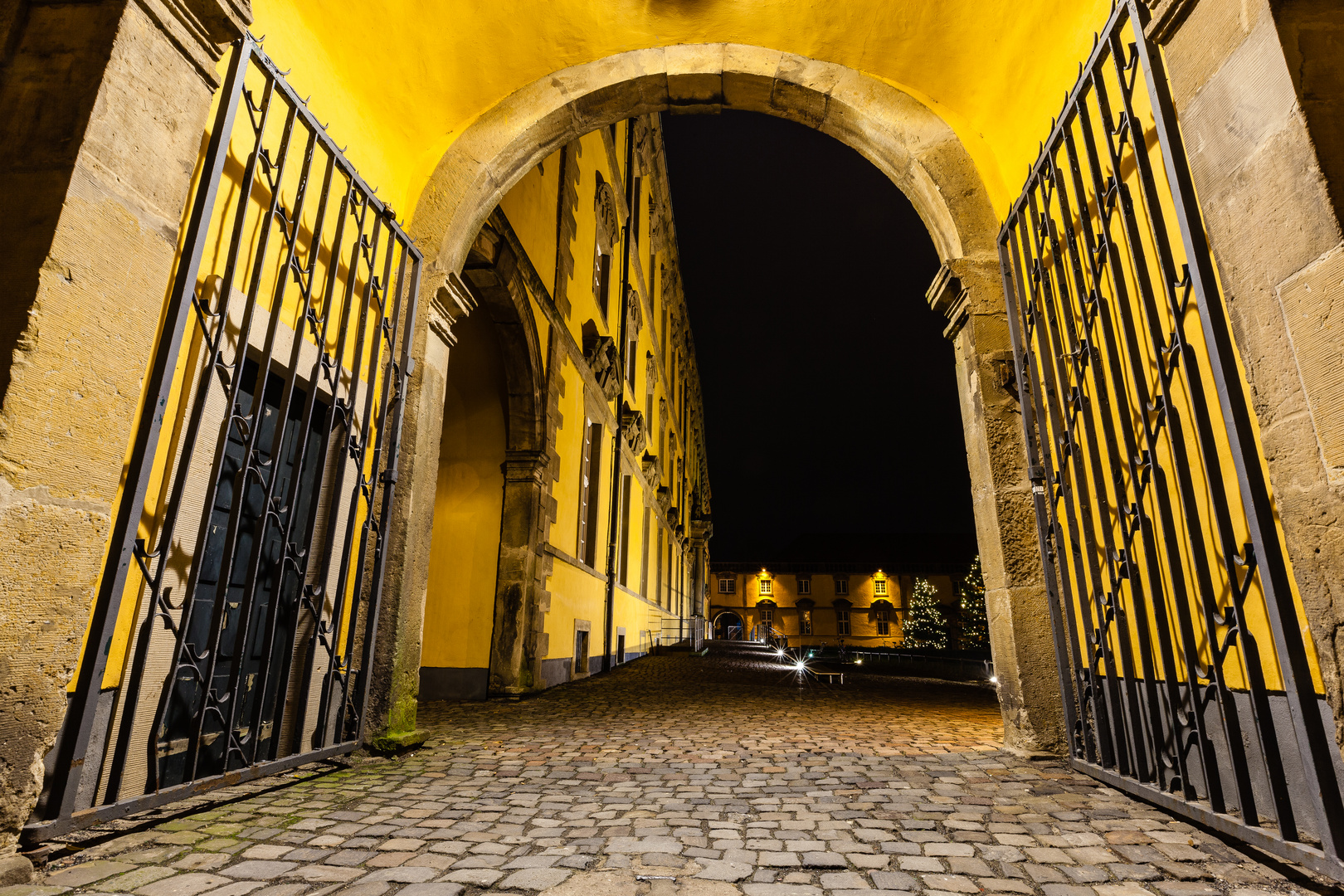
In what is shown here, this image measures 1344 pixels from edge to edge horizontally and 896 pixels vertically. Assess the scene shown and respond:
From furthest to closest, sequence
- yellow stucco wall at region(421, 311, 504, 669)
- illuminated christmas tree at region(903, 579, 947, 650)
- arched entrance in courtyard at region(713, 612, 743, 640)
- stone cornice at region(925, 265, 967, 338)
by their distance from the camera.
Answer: arched entrance in courtyard at region(713, 612, 743, 640) < illuminated christmas tree at region(903, 579, 947, 650) < yellow stucco wall at region(421, 311, 504, 669) < stone cornice at region(925, 265, 967, 338)

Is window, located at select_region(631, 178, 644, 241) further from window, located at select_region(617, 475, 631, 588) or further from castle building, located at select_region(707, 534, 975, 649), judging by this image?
castle building, located at select_region(707, 534, 975, 649)

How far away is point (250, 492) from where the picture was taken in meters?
3.55

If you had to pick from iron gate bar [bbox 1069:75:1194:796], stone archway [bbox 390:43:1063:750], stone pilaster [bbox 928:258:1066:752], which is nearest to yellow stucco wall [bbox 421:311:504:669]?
stone archway [bbox 390:43:1063:750]

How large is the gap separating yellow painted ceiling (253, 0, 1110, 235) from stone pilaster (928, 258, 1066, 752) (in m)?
0.83

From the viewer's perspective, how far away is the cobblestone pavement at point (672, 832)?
205 centimetres

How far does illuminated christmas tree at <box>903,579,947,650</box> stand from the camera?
163ft

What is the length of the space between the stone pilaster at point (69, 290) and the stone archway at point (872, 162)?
221 cm

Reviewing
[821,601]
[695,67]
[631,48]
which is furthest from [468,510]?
[821,601]

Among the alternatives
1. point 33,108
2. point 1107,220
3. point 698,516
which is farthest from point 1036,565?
point 698,516

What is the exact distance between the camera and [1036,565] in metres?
4.17

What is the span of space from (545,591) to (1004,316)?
6122 millimetres

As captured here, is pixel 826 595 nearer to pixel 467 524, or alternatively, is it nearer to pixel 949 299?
pixel 467 524

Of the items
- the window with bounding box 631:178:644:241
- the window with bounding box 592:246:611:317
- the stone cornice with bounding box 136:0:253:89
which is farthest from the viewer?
the window with bounding box 631:178:644:241

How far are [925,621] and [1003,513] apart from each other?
1984 inches
